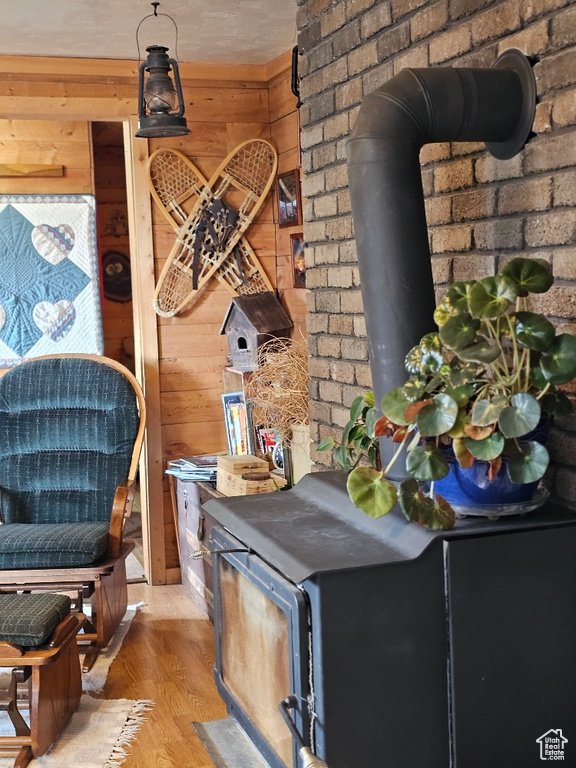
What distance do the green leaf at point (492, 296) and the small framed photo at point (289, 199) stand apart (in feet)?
8.94

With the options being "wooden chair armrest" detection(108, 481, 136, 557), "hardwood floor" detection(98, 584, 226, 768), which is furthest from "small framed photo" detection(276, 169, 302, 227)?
"hardwood floor" detection(98, 584, 226, 768)

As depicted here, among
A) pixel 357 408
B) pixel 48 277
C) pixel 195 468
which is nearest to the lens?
pixel 357 408

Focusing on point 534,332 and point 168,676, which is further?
point 168,676

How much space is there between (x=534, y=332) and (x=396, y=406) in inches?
10.3

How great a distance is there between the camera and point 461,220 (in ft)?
6.63

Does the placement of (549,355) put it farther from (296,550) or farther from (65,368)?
(65,368)

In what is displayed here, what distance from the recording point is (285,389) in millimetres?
3385

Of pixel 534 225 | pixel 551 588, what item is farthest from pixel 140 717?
pixel 534 225

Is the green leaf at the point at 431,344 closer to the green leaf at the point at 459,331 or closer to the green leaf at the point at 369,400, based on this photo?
the green leaf at the point at 459,331

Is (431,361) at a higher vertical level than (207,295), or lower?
lower

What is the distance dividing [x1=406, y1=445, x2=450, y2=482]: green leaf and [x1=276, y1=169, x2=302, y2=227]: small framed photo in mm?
2733

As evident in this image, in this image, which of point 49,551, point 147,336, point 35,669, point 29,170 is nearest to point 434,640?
point 35,669

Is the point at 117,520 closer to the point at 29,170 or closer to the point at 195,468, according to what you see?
the point at 195,468

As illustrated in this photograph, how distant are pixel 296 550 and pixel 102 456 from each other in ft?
8.04
